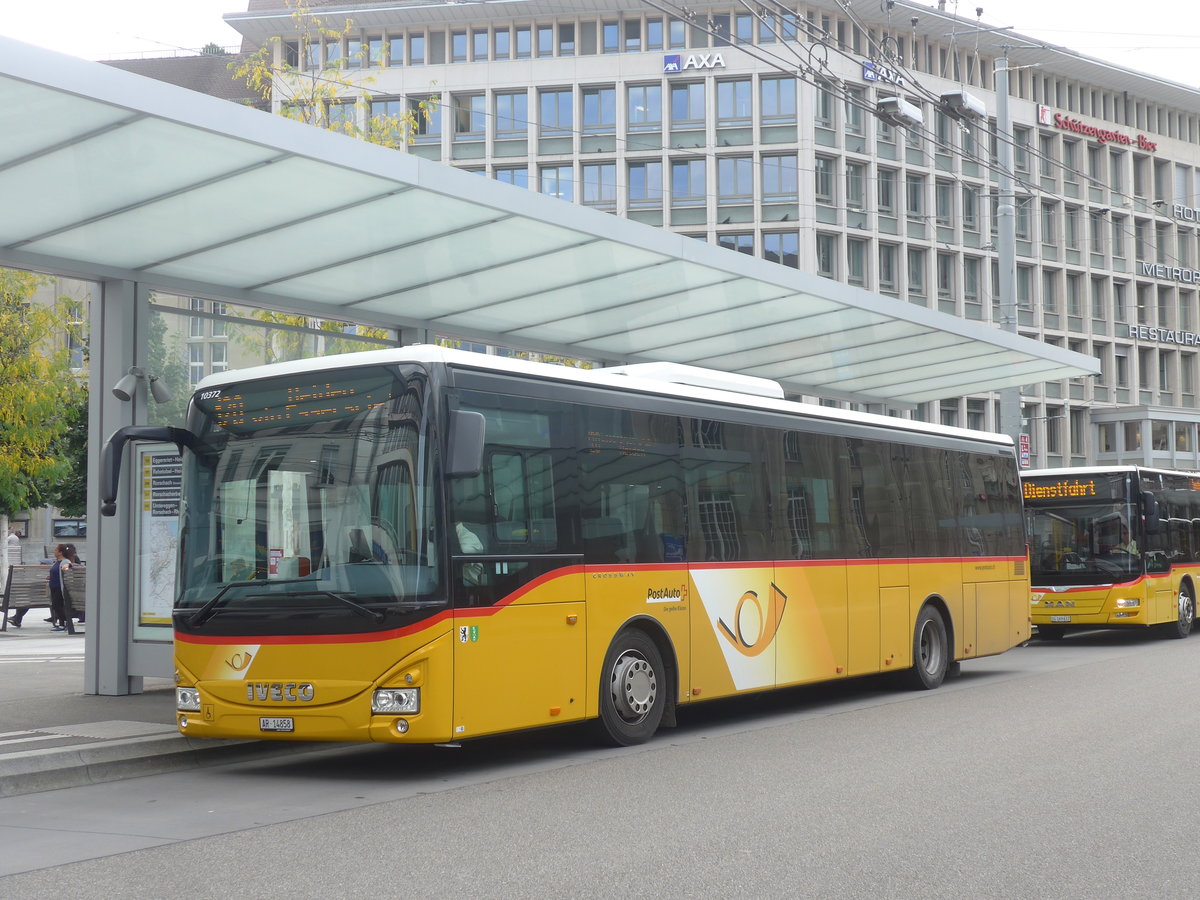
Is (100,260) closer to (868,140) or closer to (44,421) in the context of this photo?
(44,421)

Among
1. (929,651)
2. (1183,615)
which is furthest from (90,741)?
(1183,615)

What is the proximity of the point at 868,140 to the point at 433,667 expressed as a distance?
54.7 m

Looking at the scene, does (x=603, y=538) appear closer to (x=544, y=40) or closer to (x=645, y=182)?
(x=645, y=182)

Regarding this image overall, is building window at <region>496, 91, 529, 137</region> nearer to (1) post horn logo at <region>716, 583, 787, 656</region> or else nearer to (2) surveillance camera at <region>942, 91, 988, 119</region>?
(2) surveillance camera at <region>942, 91, 988, 119</region>

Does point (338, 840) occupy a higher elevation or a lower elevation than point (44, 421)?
lower

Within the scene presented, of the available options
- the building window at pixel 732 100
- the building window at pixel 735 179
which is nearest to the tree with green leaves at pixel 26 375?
the building window at pixel 735 179

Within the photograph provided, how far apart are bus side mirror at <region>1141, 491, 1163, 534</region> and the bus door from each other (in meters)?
14.9

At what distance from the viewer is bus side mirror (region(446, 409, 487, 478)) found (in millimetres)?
9133

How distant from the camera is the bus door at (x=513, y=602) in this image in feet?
30.9

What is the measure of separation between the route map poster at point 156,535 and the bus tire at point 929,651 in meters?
7.43

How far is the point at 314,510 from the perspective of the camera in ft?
30.9

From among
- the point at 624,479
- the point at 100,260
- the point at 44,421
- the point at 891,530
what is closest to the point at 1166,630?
the point at 891,530

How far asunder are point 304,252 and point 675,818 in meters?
7.02

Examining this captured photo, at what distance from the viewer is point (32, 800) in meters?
8.90
